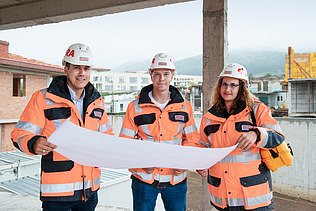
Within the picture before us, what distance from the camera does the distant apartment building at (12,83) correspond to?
12117 millimetres

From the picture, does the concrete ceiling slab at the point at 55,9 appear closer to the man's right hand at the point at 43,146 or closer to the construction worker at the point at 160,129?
the construction worker at the point at 160,129

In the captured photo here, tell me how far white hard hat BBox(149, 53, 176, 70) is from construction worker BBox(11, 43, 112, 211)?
1.54ft

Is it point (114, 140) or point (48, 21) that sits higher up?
point (48, 21)

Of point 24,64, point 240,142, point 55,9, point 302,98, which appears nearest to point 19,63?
point 24,64

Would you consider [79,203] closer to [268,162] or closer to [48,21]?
[268,162]

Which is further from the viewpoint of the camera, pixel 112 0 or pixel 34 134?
pixel 112 0

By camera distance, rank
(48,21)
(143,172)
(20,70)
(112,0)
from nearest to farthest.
→ (143,172) < (112,0) < (48,21) < (20,70)

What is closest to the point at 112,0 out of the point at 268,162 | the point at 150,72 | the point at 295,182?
the point at 150,72

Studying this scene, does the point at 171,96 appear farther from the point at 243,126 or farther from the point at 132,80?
the point at 132,80

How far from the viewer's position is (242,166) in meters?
1.98

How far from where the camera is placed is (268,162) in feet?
6.52

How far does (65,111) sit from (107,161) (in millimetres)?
417

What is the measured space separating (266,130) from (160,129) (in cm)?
72

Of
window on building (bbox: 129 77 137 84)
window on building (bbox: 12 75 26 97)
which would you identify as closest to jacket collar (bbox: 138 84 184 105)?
window on building (bbox: 12 75 26 97)
